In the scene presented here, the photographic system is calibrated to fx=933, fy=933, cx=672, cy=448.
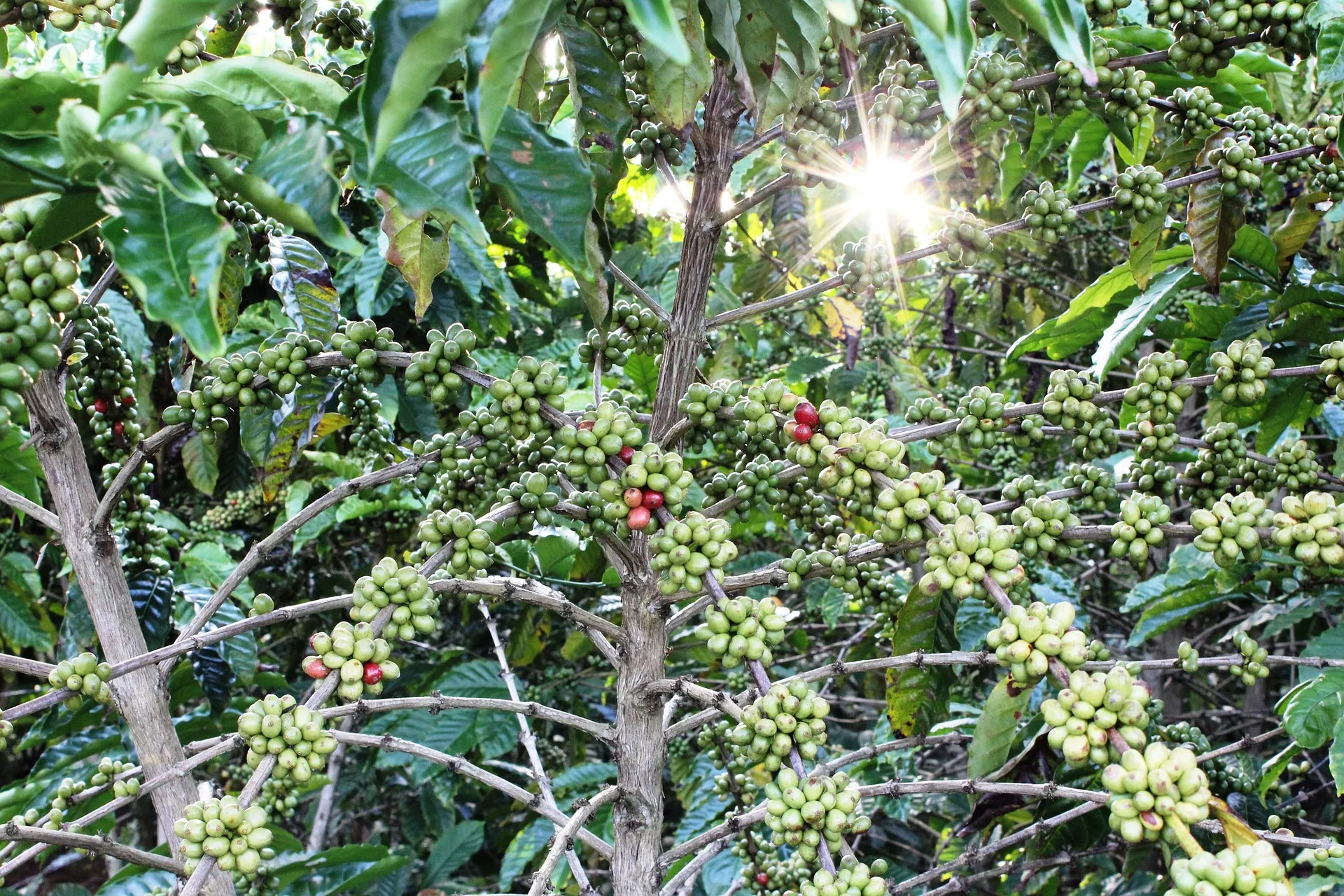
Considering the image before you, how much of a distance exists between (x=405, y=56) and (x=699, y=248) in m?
0.91

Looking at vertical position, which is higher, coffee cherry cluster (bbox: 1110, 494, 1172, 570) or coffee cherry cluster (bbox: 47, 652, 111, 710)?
coffee cherry cluster (bbox: 47, 652, 111, 710)

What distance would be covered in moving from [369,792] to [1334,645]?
409 centimetres

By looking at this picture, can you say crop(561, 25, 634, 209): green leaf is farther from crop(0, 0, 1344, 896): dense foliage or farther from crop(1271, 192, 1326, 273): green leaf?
crop(1271, 192, 1326, 273): green leaf

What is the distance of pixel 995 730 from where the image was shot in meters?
1.81

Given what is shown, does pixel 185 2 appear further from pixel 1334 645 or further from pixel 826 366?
pixel 826 366

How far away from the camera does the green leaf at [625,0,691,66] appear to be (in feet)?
2.98

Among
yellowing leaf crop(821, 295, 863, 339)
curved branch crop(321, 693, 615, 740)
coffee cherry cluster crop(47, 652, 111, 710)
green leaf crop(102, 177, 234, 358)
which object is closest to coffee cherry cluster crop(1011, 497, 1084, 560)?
curved branch crop(321, 693, 615, 740)

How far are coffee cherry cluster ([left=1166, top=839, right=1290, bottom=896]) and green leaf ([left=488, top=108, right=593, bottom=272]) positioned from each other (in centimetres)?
105

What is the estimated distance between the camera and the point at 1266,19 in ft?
5.46

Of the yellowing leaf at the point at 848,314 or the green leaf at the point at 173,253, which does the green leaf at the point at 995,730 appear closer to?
the green leaf at the point at 173,253

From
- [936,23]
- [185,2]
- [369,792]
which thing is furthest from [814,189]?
[369,792]

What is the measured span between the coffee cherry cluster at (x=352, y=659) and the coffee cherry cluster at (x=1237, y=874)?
1030mm

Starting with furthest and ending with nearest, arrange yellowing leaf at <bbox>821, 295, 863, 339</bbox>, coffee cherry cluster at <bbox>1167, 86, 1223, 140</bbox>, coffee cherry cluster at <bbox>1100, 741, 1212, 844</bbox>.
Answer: yellowing leaf at <bbox>821, 295, 863, 339</bbox> < coffee cherry cluster at <bbox>1167, 86, 1223, 140</bbox> < coffee cherry cluster at <bbox>1100, 741, 1212, 844</bbox>

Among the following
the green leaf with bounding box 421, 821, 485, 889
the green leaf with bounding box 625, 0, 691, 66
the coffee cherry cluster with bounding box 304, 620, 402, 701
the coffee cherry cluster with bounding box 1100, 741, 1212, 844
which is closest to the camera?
the green leaf with bounding box 625, 0, 691, 66
